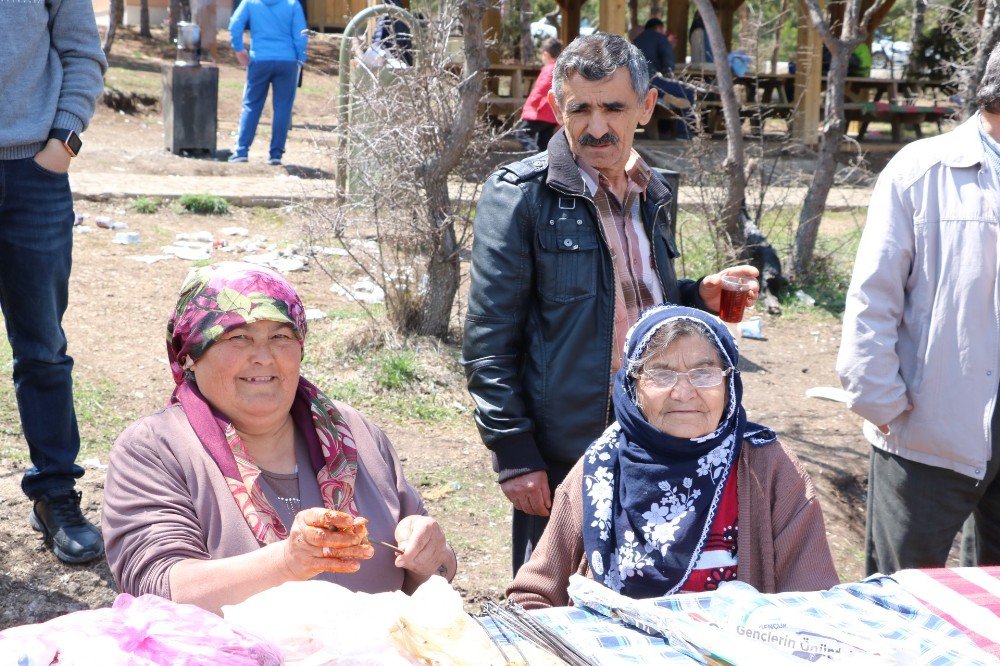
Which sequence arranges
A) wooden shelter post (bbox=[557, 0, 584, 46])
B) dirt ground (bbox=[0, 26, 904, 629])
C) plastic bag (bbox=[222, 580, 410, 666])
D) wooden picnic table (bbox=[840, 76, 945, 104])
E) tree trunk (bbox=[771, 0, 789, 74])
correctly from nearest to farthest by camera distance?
plastic bag (bbox=[222, 580, 410, 666])
dirt ground (bbox=[0, 26, 904, 629])
tree trunk (bbox=[771, 0, 789, 74])
wooden picnic table (bbox=[840, 76, 945, 104])
wooden shelter post (bbox=[557, 0, 584, 46])

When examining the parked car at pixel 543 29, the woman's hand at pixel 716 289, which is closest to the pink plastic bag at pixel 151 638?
the woman's hand at pixel 716 289

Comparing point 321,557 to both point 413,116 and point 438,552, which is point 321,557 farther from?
point 413,116

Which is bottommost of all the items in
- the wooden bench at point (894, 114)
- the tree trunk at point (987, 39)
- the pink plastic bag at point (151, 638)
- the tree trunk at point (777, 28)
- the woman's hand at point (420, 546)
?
the woman's hand at point (420, 546)

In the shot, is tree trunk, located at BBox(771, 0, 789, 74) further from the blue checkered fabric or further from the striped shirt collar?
the blue checkered fabric

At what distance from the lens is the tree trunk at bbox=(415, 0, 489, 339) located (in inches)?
226

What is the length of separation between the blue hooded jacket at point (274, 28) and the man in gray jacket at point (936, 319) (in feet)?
30.7

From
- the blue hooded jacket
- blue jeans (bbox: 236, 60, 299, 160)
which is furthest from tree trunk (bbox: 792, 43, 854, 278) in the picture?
the blue hooded jacket

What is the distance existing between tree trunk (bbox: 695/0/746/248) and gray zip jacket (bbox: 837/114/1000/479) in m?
4.69

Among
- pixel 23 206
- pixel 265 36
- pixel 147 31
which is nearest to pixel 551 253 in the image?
pixel 23 206

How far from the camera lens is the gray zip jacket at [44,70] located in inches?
132

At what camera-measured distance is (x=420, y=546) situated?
7.40ft

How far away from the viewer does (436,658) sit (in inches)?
63.9

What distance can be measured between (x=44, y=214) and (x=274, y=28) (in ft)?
27.6

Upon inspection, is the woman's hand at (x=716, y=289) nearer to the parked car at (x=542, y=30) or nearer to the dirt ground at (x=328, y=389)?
the dirt ground at (x=328, y=389)
